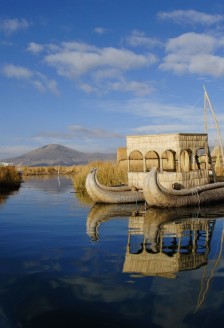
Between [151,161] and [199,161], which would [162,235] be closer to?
[199,161]

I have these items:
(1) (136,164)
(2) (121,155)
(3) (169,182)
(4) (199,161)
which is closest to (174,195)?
(3) (169,182)

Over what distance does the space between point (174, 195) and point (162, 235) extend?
5.19 m

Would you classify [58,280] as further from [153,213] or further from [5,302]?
[153,213]

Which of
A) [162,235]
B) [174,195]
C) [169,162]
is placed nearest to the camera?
[162,235]

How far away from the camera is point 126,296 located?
20.3 ft

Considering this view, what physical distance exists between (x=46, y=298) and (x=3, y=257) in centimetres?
312

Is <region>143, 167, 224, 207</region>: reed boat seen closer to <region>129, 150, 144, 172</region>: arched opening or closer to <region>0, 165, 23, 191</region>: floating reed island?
<region>129, 150, 144, 172</region>: arched opening

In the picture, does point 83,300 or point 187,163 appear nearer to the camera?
point 83,300

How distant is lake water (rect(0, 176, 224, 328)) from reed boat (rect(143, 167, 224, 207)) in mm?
1801

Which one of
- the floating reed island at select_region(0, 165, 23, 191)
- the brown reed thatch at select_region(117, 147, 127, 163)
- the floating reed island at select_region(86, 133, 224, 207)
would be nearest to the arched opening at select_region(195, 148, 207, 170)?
the floating reed island at select_region(86, 133, 224, 207)

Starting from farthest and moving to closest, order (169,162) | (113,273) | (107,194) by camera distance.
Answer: (169,162) < (107,194) < (113,273)

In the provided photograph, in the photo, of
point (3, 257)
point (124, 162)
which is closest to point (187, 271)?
point (3, 257)

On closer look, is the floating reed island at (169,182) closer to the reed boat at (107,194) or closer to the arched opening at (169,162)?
the reed boat at (107,194)

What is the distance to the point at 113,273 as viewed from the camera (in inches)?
293
